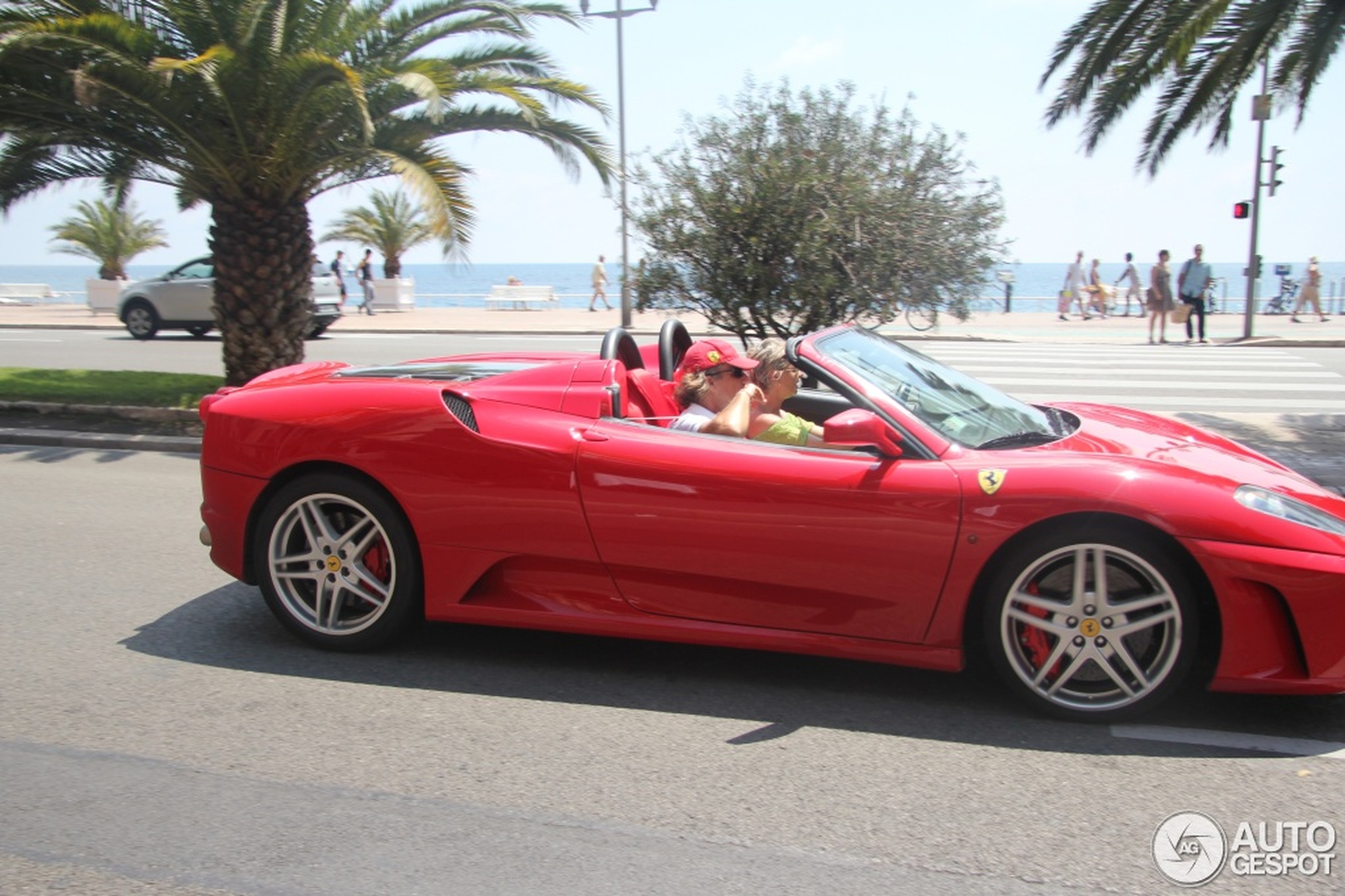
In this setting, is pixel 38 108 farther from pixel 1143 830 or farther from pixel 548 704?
pixel 1143 830

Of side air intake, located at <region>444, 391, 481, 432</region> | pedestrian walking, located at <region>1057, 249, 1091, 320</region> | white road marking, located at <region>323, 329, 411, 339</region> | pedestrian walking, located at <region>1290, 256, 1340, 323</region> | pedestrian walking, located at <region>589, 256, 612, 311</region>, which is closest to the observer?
side air intake, located at <region>444, 391, 481, 432</region>

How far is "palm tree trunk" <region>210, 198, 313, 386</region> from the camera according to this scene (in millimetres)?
10664

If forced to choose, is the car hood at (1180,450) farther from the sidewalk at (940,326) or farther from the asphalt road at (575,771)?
the sidewalk at (940,326)

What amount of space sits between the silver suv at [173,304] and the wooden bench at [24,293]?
68.3 ft

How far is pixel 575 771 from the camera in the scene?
11.6ft

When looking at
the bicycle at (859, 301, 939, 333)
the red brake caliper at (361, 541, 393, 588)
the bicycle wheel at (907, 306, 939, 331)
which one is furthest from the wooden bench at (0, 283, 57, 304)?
the red brake caliper at (361, 541, 393, 588)

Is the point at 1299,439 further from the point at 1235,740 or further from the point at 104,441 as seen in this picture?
the point at 104,441

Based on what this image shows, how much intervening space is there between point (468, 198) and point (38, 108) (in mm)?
3771

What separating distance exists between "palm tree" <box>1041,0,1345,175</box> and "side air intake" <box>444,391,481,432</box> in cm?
873

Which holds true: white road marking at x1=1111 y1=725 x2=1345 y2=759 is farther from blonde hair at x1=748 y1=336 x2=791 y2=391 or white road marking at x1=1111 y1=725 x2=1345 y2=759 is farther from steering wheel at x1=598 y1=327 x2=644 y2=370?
steering wheel at x1=598 y1=327 x2=644 y2=370

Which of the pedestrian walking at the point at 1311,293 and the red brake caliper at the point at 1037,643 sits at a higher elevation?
the pedestrian walking at the point at 1311,293

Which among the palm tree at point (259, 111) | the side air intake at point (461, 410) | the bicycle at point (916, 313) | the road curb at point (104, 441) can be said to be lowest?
the road curb at point (104, 441)

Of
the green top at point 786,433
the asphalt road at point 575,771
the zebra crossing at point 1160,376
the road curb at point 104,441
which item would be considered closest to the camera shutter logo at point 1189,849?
the asphalt road at point 575,771

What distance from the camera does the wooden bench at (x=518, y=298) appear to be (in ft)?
122
